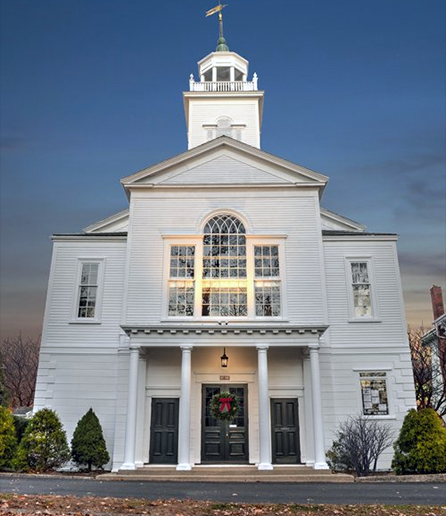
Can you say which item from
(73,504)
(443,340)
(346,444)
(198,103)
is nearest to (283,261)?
(346,444)

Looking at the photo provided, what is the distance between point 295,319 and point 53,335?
29.7ft

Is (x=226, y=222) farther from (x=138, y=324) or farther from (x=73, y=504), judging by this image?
(x=73, y=504)

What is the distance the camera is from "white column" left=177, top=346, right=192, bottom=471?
14977 millimetres

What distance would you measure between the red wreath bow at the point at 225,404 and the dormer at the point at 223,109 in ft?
50.0

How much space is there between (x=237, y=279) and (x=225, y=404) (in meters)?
4.47

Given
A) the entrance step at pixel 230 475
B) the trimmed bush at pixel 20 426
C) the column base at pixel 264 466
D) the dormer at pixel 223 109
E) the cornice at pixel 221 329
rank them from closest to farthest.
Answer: the entrance step at pixel 230 475
the column base at pixel 264 466
the cornice at pixel 221 329
the trimmed bush at pixel 20 426
the dormer at pixel 223 109

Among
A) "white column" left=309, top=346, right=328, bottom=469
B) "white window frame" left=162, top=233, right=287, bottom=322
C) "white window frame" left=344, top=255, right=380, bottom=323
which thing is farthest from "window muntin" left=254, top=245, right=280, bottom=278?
"white column" left=309, top=346, right=328, bottom=469

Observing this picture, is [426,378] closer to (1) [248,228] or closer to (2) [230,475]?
(1) [248,228]

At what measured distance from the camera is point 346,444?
15.5 meters

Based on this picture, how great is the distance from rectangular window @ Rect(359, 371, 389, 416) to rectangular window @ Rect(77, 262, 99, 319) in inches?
412

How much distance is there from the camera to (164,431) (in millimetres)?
16609

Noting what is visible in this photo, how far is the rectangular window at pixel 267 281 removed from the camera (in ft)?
56.6

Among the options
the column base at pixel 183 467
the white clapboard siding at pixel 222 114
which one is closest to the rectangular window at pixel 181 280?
the column base at pixel 183 467

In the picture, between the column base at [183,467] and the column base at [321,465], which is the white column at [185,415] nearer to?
the column base at [183,467]
